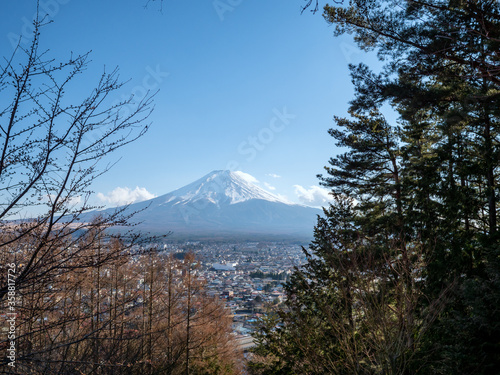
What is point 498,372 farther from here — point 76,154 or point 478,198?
point 76,154

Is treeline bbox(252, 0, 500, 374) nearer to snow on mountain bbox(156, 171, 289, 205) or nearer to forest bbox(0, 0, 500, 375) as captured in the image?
forest bbox(0, 0, 500, 375)

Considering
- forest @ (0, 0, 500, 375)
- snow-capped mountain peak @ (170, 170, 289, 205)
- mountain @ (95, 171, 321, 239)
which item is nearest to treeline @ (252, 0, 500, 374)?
forest @ (0, 0, 500, 375)

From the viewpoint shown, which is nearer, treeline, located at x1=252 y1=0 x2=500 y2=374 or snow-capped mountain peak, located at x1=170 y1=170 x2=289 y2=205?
treeline, located at x1=252 y1=0 x2=500 y2=374

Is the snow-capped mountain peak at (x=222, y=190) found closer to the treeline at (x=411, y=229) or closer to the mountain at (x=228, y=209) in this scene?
the mountain at (x=228, y=209)

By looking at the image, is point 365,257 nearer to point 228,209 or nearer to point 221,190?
point 228,209

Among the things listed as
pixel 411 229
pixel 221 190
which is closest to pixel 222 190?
pixel 221 190

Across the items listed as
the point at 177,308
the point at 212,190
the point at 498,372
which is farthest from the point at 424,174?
the point at 212,190

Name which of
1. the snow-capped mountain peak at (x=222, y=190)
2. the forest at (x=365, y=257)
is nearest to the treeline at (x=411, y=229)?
the forest at (x=365, y=257)
